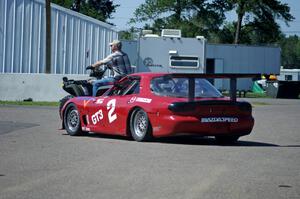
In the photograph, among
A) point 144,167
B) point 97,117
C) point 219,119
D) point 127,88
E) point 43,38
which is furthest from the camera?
point 43,38

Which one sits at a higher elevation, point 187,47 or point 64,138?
point 187,47

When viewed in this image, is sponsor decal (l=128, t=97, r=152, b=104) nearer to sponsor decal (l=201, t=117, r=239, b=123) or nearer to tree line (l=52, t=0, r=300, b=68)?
sponsor decal (l=201, t=117, r=239, b=123)

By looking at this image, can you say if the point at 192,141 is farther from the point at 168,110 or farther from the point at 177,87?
the point at 168,110

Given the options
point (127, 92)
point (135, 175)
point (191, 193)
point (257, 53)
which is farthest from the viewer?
point (257, 53)

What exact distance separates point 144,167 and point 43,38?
27256mm

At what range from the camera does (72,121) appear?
1587 centimetres

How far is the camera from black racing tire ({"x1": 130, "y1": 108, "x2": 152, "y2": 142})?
13.9 m

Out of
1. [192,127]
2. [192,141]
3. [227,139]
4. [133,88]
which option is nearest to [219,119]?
[192,127]

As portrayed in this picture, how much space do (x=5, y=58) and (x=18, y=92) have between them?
5.23m

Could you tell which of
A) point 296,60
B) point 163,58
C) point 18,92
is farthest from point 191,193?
point 296,60

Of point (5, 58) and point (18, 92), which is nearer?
point (18, 92)

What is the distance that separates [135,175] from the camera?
9609mm

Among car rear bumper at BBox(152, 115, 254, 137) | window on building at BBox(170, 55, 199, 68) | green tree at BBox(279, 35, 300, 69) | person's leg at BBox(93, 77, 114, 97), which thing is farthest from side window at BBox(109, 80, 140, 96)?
green tree at BBox(279, 35, 300, 69)

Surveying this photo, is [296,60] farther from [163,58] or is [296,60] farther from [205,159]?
[205,159]
